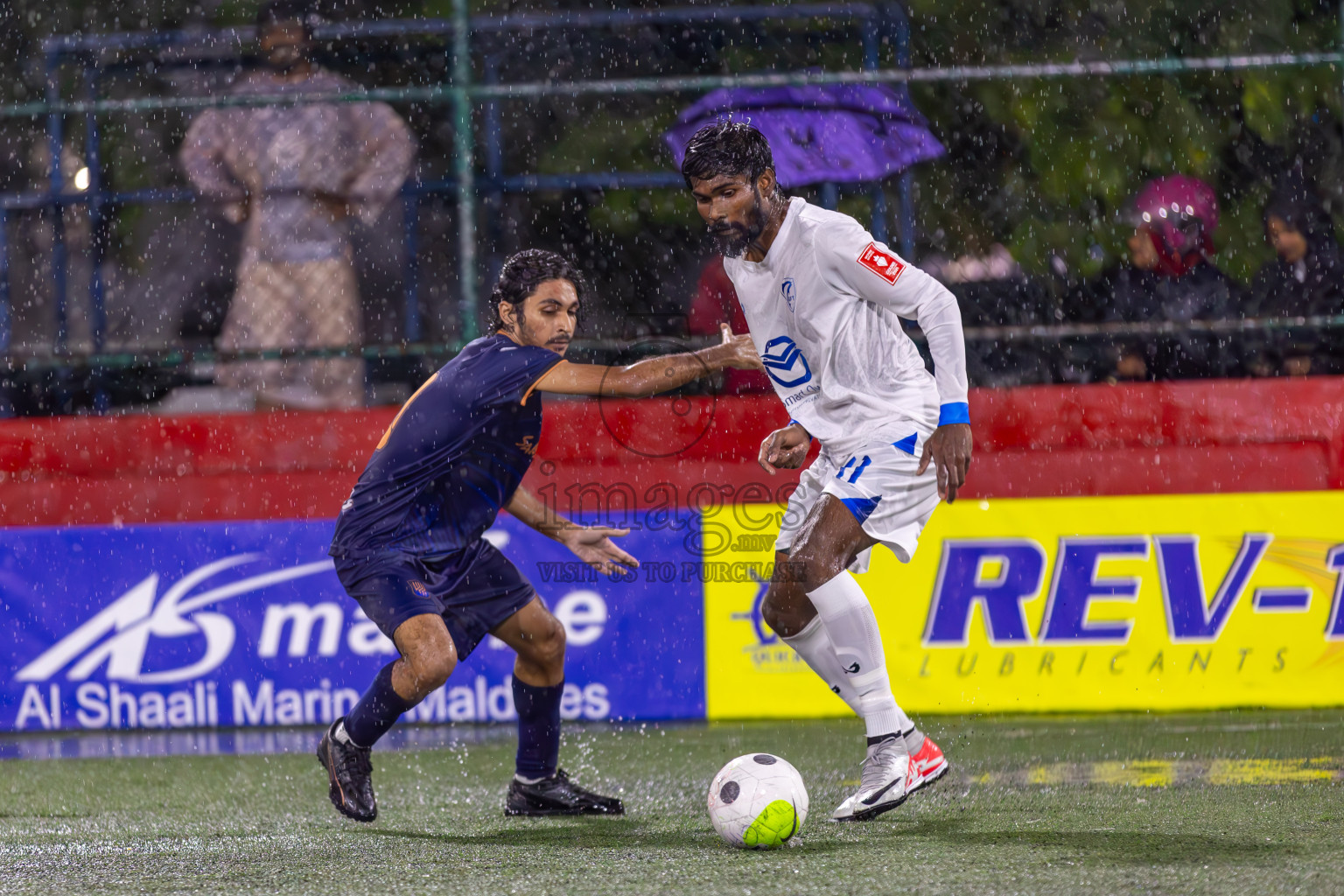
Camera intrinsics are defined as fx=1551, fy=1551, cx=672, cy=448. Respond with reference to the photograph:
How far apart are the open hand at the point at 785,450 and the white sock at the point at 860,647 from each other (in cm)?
37

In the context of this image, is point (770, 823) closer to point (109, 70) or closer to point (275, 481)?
point (275, 481)

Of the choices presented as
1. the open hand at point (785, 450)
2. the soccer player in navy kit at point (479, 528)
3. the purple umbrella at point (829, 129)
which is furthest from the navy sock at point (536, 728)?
the purple umbrella at point (829, 129)

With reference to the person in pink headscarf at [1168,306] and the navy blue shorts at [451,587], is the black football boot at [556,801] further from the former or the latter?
the person in pink headscarf at [1168,306]

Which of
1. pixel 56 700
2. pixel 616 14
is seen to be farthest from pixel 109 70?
pixel 56 700

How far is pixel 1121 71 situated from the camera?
693 cm

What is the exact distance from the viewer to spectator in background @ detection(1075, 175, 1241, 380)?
7.20 m

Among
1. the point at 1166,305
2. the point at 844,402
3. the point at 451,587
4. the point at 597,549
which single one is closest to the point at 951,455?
the point at 844,402

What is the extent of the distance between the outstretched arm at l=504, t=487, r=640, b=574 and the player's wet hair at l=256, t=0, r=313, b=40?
371 cm

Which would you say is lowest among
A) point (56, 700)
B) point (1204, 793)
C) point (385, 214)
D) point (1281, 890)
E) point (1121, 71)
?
point (56, 700)

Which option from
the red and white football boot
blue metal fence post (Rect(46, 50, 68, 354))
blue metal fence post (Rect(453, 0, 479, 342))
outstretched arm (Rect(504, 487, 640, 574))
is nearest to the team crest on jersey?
outstretched arm (Rect(504, 487, 640, 574))

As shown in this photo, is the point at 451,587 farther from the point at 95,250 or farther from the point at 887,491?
the point at 95,250

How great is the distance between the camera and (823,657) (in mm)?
4551

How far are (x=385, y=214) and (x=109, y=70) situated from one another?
6.53 feet

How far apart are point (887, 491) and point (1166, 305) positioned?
3331mm
